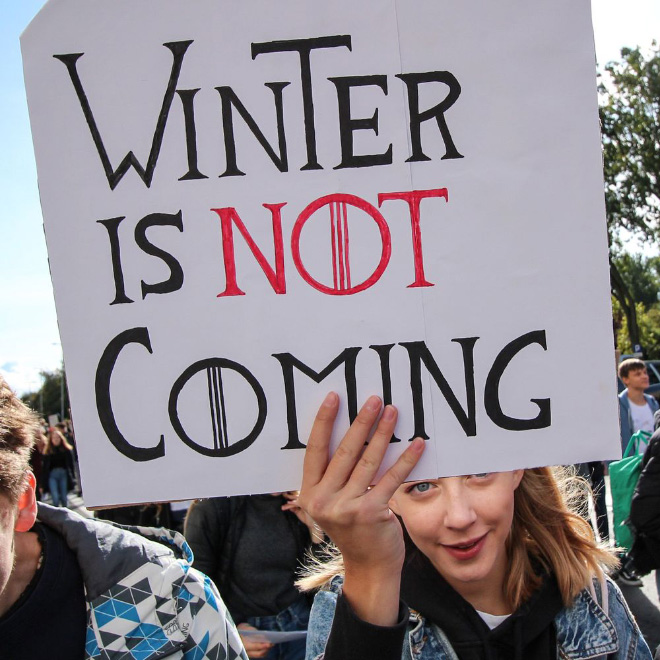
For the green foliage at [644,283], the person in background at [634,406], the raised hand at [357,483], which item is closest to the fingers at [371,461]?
the raised hand at [357,483]

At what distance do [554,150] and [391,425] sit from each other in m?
0.55

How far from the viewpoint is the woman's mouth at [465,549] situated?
1.85 metres

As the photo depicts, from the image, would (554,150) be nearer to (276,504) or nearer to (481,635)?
(481,635)

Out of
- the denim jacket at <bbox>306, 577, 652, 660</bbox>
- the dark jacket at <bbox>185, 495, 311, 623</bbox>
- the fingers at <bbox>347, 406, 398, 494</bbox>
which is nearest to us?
the fingers at <bbox>347, 406, 398, 494</bbox>

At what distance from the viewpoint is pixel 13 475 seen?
5.05ft

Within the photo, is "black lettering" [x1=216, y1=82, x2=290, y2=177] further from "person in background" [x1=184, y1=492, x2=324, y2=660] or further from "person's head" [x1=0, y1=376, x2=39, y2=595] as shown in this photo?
"person in background" [x1=184, y1=492, x2=324, y2=660]

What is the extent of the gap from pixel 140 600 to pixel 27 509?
0.32 meters

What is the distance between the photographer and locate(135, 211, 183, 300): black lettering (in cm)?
130

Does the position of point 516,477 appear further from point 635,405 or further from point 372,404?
point 635,405

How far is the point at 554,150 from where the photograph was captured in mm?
1280

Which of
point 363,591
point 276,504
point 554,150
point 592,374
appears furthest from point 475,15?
point 276,504

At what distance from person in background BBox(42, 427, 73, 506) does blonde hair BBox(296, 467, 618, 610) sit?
469 inches

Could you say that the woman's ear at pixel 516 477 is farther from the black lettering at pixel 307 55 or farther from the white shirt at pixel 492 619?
the black lettering at pixel 307 55

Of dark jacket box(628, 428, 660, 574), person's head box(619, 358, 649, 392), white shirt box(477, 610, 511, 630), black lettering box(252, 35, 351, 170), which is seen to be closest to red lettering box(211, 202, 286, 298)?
black lettering box(252, 35, 351, 170)
